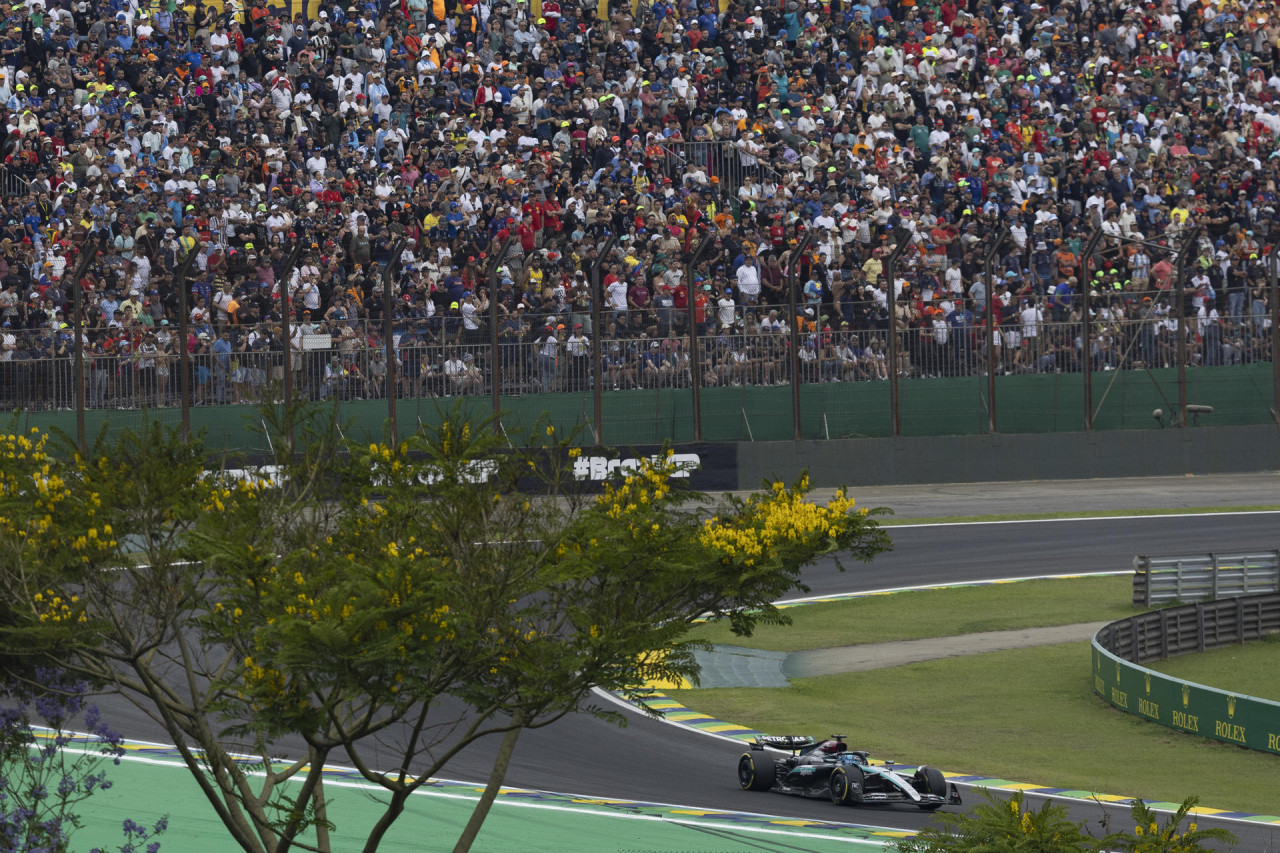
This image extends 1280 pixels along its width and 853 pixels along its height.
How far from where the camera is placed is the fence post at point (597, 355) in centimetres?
2964

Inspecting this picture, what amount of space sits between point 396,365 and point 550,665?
2072 cm

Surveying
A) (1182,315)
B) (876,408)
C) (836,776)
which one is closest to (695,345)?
(876,408)

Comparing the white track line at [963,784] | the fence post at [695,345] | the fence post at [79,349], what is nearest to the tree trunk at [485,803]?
the white track line at [963,784]

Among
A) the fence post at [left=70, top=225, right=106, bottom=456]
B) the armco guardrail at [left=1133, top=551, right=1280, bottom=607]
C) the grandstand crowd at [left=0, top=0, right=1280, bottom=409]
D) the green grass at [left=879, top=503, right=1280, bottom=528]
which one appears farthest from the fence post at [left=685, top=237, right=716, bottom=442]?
the fence post at [left=70, top=225, right=106, bottom=456]

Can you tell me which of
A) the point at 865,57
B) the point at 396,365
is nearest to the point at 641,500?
the point at 396,365

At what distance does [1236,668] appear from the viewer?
70.4 ft

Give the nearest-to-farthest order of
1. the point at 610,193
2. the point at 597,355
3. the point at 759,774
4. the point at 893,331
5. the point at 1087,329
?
the point at 759,774, the point at 597,355, the point at 893,331, the point at 1087,329, the point at 610,193

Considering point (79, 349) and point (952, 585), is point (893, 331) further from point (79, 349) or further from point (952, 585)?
point (79, 349)

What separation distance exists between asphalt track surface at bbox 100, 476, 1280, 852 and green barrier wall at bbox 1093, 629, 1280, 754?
1.48 m

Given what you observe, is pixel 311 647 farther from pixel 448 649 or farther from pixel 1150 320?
pixel 1150 320

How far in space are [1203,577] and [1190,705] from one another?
771 centimetres

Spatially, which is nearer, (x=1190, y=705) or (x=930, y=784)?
(x=930, y=784)

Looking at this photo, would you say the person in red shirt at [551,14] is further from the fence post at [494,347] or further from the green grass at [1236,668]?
the green grass at [1236,668]

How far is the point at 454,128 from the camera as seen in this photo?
112ft
